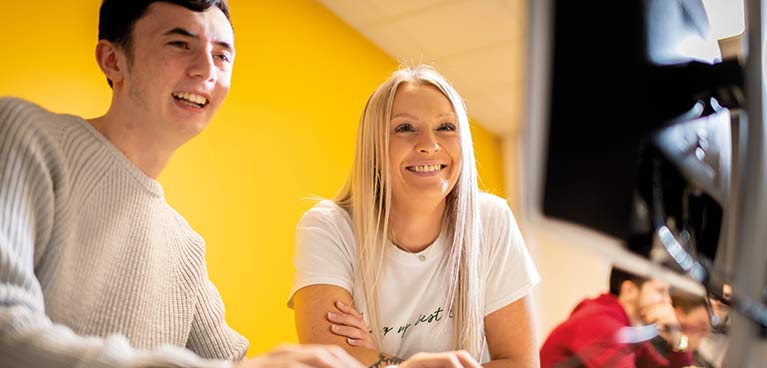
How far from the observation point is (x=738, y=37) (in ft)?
1.67

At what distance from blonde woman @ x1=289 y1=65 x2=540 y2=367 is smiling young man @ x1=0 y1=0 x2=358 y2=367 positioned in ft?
0.86

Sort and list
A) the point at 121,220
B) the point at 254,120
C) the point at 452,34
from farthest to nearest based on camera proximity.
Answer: the point at 452,34
the point at 254,120
the point at 121,220

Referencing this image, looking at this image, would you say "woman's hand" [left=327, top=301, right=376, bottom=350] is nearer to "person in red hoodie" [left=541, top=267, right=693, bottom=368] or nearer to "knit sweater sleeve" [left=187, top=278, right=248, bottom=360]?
"knit sweater sleeve" [left=187, top=278, right=248, bottom=360]

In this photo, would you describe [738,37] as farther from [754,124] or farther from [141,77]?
[141,77]

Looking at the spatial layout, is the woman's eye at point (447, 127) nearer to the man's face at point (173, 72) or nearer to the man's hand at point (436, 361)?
the man's face at point (173, 72)

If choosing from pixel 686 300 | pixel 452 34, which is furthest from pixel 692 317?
pixel 452 34

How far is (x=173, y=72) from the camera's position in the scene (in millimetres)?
1074

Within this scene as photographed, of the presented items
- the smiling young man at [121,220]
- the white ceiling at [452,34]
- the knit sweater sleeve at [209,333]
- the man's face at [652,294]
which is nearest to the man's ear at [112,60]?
the smiling young man at [121,220]

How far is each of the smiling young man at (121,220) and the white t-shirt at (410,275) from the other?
0.27m

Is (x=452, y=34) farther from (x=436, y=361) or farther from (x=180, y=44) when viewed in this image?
(x=436, y=361)

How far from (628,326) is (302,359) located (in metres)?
Result: 0.29

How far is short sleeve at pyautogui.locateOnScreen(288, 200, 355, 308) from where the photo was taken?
132 centimetres

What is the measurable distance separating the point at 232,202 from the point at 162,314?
167cm

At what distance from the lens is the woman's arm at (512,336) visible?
1.32m
